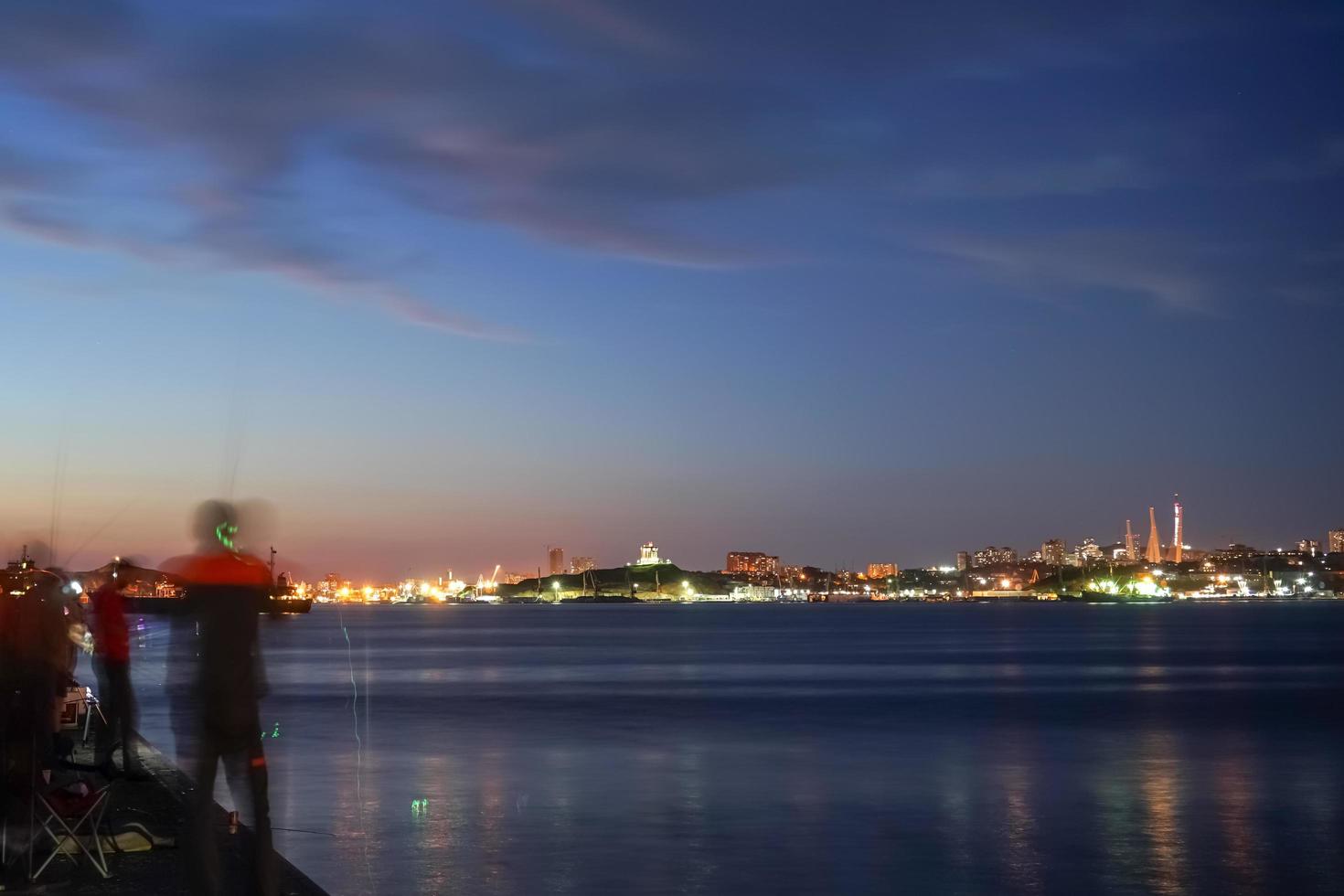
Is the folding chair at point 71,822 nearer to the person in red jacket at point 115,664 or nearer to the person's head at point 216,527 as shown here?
the person's head at point 216,527

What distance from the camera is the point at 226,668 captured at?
8039mm

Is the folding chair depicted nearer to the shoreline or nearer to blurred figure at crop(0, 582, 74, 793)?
the shoreline

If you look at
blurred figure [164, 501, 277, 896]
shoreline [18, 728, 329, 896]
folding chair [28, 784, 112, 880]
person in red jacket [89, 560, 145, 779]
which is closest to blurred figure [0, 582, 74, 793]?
folding chair [28, 784, 112, 880]

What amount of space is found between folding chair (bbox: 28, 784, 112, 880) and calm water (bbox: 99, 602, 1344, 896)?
241cm

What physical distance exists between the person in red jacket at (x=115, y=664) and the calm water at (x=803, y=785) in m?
1.77

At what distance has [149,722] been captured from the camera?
28844mm

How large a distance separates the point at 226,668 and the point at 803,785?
12260 millimetres

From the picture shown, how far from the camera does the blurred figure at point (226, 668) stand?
798 centimetres

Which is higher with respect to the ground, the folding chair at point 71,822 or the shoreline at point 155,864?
the folding chair at point 71,822

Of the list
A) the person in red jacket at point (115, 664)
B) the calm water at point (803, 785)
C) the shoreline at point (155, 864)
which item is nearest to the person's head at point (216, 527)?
the shoreline at point (155, 864)

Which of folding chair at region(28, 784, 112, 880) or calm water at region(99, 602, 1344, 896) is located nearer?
folding chair at region(28, 784, 112, 880)

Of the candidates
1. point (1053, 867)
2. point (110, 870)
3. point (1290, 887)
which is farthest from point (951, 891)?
point (110, 870)

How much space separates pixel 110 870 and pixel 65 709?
779cm

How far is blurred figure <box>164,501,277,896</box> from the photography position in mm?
7977
